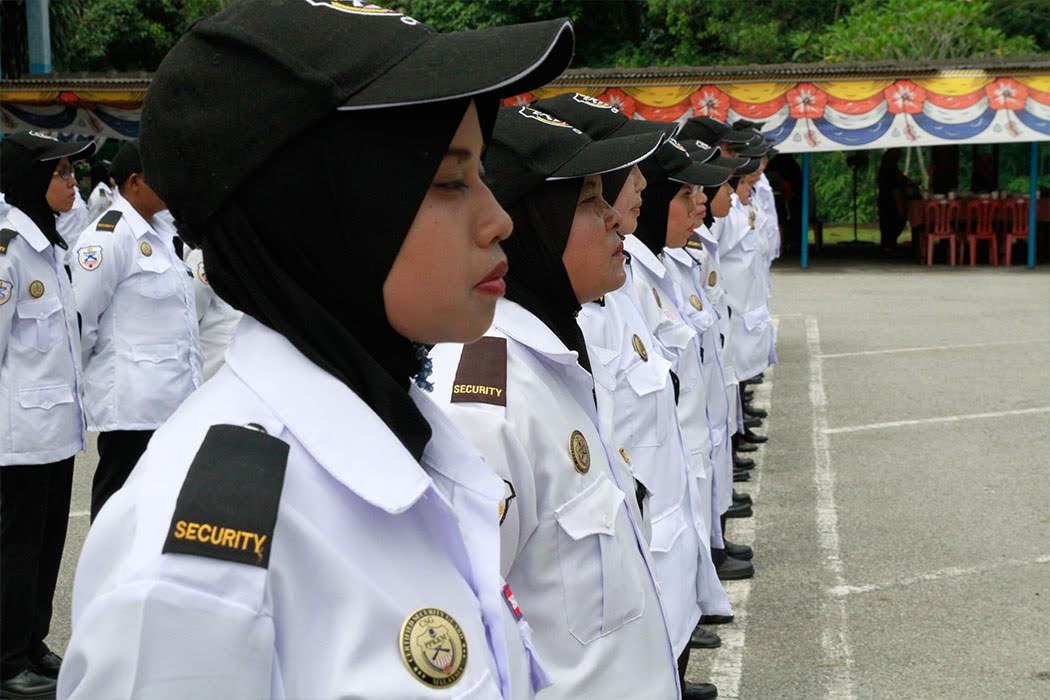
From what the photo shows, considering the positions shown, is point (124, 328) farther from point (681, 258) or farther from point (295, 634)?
point (295, 634)

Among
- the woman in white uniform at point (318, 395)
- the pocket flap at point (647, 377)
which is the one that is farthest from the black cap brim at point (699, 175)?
the woman in white uniform at point (318, 395)

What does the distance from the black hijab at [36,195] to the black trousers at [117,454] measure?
80 centimetres

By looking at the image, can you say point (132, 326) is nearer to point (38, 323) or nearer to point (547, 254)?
point (38, 323)

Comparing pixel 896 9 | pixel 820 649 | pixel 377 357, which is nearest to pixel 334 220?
pixel 377 357

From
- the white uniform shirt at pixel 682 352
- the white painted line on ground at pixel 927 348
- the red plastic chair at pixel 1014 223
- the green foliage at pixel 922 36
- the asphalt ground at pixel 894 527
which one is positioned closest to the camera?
the white uniform shirt at pixel 682 352

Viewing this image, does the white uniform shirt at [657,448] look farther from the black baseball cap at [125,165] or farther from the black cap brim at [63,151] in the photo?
the black baseball cap at [125,165]

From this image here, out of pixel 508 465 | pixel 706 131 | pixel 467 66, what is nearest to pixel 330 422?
pixel 467 66

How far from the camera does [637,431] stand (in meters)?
3.67

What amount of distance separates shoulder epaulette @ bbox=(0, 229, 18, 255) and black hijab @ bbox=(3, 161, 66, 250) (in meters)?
0.13

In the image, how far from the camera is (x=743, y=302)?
859 centimetres

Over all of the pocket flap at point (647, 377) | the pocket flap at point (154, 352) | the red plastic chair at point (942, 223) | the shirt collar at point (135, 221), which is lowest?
the red plastic chair at point (942, 223)

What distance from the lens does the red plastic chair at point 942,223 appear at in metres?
21.4

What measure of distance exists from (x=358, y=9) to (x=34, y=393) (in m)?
4.07

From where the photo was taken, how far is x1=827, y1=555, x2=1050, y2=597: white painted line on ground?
591 cm
